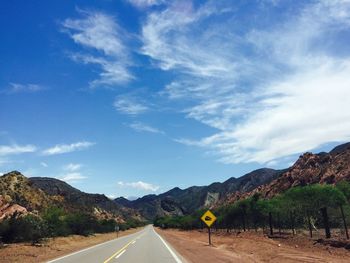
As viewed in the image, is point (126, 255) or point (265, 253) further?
point (265, 253)

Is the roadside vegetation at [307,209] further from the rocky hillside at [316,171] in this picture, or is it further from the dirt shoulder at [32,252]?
the rocky hillside at [316,171]

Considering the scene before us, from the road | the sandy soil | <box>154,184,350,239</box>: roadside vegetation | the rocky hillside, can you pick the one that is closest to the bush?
the road

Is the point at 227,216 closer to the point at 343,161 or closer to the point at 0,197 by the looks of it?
the point at 343,161

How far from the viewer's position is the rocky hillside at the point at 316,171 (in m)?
113

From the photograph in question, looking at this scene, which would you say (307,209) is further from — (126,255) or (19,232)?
(126,255)

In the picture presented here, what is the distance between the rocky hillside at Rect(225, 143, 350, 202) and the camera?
113 metres

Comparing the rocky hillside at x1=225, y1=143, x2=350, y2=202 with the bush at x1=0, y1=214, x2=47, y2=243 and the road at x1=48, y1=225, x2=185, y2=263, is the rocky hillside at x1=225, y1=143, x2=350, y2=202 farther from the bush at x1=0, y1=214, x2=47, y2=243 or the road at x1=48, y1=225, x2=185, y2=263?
the road at x1=48, y1=225, x2=185, y2=263

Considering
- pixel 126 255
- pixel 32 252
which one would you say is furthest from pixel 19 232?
pixel 126 255

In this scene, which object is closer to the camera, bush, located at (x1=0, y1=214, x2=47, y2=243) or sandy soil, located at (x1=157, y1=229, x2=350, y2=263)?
sandy soil, located at (x1=157, y1=229, x2=350, y2=263)

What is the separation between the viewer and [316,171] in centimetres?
13012

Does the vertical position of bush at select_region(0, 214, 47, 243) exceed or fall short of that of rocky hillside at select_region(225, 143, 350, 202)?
it falls short

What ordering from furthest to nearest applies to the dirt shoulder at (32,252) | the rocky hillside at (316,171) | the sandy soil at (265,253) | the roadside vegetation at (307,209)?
the rocky hillside at (316,171)
the roadside vegetation at (307,209)
the dirt shoulder at (32,252)
the sandy soil at (265,253)

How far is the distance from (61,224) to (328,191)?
38.6 m

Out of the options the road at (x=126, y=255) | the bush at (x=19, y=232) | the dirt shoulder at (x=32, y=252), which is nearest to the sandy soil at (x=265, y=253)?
the road at (x=126, y=255)
